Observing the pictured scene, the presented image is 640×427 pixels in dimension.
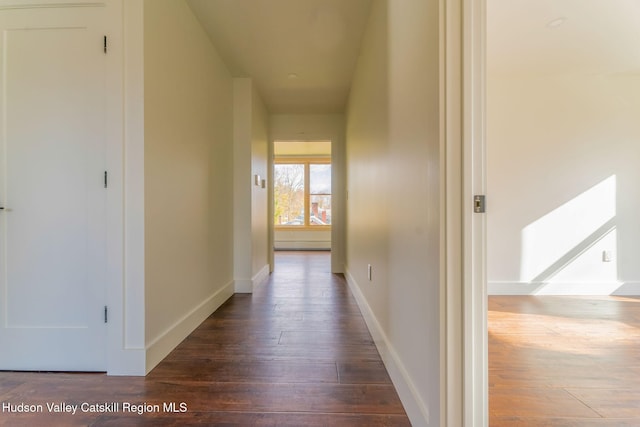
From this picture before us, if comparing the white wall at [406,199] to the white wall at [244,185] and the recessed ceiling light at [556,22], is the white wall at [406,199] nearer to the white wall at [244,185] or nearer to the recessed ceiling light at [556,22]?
the recessed ceiling light at [556,22]

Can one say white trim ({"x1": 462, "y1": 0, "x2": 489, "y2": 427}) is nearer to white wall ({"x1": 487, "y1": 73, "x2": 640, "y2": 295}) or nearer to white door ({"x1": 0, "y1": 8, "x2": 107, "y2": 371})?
white door ({"x1": 0, "y1": 8, "x2": 107, "y2": 371})

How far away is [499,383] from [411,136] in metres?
1.33

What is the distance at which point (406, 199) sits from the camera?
138 cm

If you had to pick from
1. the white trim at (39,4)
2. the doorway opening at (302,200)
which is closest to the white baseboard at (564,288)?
the white trim at (39,4)

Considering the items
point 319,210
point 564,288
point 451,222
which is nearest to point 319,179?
point 319,210

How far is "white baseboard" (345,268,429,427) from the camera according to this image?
1.13 m

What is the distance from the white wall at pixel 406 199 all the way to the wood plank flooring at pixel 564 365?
46 cm

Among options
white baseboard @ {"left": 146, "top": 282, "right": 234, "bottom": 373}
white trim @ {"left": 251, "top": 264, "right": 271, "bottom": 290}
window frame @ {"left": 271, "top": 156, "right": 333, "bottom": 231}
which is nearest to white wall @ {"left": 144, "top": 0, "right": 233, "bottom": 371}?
white baseboard @ {"left": 146, "top": 282, "right": 234, "bottom": 373}

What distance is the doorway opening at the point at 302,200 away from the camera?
7668 mm

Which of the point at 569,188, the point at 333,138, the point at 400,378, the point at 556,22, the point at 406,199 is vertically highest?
the point at 556,22

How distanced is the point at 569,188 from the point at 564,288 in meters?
1.08

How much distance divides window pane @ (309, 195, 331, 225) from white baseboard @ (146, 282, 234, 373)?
16.5 ft

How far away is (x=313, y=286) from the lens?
3.63 meters

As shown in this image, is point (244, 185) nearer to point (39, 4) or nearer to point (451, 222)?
point (39, 4)
